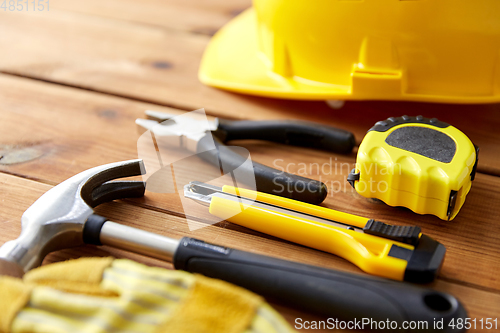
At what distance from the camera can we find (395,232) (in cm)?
52

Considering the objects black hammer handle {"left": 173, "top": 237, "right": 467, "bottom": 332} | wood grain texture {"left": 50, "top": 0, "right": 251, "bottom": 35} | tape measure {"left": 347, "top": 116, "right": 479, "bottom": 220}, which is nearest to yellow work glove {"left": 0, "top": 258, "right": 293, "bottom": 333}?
black hammer handle {"left": 173, "top": 237, "right": 467, "bottom": 332}

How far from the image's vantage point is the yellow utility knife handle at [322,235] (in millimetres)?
501

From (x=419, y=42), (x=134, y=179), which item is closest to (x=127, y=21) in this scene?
(x=134, y=179)

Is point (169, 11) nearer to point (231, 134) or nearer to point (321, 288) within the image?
point (231, 134)

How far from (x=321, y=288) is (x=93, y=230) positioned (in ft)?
0.83

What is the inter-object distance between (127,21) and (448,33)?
735 millimetres

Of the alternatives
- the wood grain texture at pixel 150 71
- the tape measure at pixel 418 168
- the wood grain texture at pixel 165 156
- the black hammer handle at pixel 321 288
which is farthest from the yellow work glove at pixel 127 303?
the wood grain texture at pixel 150 71

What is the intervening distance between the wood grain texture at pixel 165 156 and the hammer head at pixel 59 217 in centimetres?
6

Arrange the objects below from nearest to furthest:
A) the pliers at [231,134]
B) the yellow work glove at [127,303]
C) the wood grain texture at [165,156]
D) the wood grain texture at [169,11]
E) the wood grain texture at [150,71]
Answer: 1. the yellow work glove at [127,303]
2. the wood grain texture at [165,156]
3. the pliers at [231,134]
4. the wood grain texture at [150,71]
5. the wood grain texture at [169,11]

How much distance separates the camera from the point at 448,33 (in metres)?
0.69

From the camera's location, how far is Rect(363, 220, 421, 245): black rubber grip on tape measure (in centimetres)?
51

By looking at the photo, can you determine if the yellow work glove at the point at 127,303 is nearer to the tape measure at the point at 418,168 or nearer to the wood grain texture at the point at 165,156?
the wood grain texture at the point at 165,156

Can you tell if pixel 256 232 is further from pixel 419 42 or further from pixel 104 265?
pixel 419 42

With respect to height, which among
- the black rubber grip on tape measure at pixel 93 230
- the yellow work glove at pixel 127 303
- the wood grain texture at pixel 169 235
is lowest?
the wood grain texture at pixel 169 235
